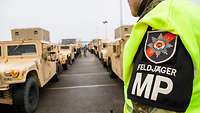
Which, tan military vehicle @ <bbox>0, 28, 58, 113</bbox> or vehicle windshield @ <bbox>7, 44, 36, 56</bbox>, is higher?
vehicle windshield @ <bbox>7, 44, 36, 56</bbox>

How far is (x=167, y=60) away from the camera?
95 centimetres

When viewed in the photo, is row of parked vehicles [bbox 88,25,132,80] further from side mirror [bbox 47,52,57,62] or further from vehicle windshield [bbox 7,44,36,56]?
vehicle windshield [bbox 7,44,36,56]

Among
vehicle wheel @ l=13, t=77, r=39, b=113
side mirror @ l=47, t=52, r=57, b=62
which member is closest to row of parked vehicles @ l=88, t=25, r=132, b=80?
side mirror @ l=47, t=52, r=57, b=62

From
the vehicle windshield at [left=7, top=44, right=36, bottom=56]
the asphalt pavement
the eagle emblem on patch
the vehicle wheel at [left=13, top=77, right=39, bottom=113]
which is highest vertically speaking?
the eagle emblem on patch

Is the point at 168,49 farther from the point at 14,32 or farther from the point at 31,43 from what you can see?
the point at 14,32

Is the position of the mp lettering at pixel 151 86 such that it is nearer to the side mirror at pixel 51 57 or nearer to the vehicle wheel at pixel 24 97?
the vehicle wheel at pixel 24 97

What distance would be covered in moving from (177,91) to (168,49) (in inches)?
5.7

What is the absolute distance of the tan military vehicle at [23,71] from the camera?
6094 mm

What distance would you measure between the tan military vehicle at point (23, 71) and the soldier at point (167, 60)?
537 cm

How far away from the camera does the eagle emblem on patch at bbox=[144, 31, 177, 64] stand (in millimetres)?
944

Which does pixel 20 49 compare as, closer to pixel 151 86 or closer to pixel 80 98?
pixel 80 98

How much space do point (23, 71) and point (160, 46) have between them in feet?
18.3

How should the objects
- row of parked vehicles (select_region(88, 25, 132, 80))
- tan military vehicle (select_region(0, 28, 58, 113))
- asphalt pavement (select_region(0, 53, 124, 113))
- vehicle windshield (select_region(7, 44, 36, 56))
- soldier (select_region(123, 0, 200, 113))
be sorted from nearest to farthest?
soldier (select_region(123, 0, 200, 113))
tan military vehicle (select_region(0, 28, 58, 113))
asphalt pavement (select_region(0, 53, 124, 113))
vehicle windshield (select_region(7, 44, 36, 56))
row of parked vehicles (select_region(88, 25, 132, 80))

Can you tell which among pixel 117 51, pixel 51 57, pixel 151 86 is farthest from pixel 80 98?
pixel 151 86
